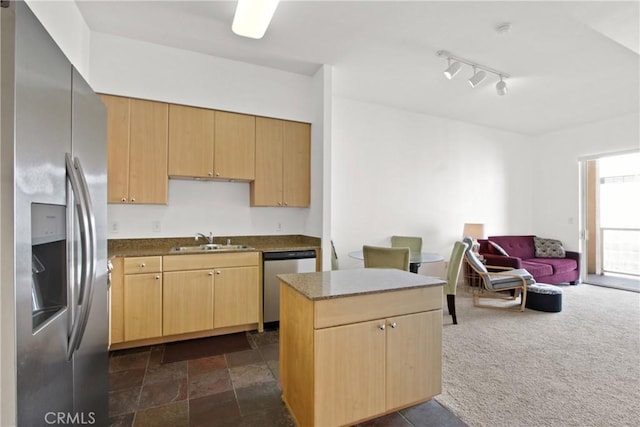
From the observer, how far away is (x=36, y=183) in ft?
3.15

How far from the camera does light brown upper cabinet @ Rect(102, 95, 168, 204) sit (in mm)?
2939

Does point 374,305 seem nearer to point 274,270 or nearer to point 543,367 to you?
point 274,270

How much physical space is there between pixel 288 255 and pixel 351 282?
159cm

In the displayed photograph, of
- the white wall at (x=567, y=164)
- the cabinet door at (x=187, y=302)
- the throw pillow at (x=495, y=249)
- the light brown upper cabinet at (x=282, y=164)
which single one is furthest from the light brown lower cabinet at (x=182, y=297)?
the white wall at (x=567, y=164)

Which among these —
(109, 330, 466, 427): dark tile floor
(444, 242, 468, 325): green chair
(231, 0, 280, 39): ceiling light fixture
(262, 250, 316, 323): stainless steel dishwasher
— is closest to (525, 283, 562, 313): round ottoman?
(444, 242, 468, 325): green chair

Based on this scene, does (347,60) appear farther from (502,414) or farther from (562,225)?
(562,225)

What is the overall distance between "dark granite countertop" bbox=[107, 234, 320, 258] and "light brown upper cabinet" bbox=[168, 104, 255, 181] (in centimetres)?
77

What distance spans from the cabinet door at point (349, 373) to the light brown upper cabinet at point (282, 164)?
2.24 m

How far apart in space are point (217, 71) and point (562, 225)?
6.96 meters

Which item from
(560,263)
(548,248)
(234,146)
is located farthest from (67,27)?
(548,248)

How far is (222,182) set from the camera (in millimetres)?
3674

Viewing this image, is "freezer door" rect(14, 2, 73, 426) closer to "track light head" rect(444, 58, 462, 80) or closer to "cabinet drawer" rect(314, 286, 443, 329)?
"cabinet drawer" rect(314, 286, 443, 329)

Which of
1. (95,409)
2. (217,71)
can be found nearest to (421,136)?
(217,71)

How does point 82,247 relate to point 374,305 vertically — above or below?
above
